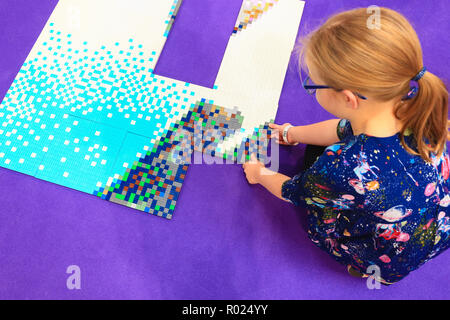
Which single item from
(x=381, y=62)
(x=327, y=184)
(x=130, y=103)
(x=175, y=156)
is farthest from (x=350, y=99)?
(x=130, y=103)

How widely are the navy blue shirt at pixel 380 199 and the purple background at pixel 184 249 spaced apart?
213mm

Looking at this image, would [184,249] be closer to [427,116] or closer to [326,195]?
[326,195]

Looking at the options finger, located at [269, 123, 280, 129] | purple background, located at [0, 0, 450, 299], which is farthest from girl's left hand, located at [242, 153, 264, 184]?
finger, located at [269, 123, 280, 129]

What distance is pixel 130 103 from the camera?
4.21 ft

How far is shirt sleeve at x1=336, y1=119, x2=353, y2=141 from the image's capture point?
0.97m

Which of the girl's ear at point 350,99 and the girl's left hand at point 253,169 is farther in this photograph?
the girl's left hand at point 253,169

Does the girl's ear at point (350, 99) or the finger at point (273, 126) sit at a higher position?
the girl's ear at point (350, 99)

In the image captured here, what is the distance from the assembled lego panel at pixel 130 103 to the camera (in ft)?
3.92

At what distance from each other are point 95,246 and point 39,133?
0.49 m

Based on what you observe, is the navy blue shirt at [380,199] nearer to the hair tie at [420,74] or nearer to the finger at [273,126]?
the hair tie at [420,74]

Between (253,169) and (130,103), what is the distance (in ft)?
1.84

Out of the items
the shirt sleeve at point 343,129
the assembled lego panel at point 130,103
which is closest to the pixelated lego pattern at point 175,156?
the assembled lego panel at point 130,103

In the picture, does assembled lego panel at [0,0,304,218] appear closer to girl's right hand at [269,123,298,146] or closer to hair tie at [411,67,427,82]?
girl's right hand at [269,123,298,146]

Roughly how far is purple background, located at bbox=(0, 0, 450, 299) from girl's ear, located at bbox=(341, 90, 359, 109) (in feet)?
1.74
